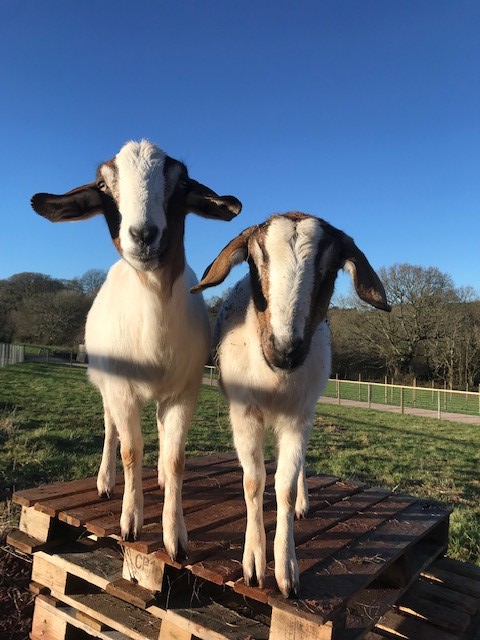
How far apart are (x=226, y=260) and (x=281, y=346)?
705 millimetres

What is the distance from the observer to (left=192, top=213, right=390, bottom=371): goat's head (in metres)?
2.65

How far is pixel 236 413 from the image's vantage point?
3184mm

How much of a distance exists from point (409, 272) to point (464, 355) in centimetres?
868

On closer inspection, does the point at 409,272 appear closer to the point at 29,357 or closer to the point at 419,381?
the point at 419,381

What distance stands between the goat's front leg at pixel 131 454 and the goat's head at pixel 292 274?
1101 millimetres

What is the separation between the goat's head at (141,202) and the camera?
9.12 feet

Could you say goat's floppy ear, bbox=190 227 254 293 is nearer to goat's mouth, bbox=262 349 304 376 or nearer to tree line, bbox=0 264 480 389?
goat's mouth, bbox=262 349 304 376

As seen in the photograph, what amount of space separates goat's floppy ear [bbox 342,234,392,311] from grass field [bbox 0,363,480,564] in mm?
3411

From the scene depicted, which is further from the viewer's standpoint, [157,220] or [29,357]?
[29,357]

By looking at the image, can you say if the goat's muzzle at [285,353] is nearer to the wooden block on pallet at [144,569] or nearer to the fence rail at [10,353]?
the wooden block on pallet at [144,569]

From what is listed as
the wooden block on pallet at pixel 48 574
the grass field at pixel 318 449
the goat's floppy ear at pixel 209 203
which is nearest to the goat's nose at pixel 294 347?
the goat's floppy ear at pixel 209 203

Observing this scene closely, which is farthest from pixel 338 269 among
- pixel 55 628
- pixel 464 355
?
pixel 464 355

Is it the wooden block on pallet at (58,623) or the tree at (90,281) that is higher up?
the tree at (90,281)

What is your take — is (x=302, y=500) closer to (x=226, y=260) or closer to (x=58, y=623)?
(x=58, y=623)
